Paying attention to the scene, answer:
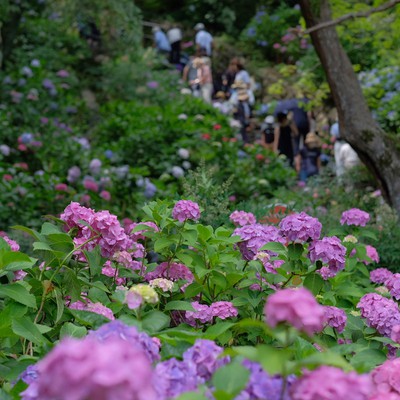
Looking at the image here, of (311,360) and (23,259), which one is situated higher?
(311,360)

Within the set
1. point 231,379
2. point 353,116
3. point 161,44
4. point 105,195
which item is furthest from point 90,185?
point 161,44

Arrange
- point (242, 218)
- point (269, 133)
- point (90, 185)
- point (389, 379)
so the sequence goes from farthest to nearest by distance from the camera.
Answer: point (269, 133), point (90, 185), point (242, 218), point (389, 379)

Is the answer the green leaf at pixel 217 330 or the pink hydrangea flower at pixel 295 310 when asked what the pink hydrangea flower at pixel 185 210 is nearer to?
the green leaf at pixel 217 330

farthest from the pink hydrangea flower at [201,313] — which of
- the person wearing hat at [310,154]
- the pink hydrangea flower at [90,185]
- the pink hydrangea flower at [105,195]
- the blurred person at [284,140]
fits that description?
the blurred person at [284,140]

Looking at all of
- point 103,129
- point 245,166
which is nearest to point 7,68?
point 103,129

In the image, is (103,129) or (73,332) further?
(103,129)

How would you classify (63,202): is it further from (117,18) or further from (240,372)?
(240,372)

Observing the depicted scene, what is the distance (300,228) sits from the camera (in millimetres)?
2217

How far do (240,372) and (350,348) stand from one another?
26.3 inches

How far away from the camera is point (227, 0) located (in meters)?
22.7

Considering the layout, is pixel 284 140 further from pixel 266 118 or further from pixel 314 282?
pixel 314 282

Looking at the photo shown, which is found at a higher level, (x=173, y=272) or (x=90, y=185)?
(x=173, y=272)

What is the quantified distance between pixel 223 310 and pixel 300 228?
1.18 feet

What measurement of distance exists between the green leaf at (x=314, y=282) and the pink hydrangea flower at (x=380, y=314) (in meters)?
0.14
